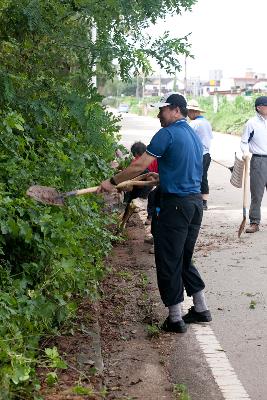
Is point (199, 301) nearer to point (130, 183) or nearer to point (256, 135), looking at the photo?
point (130, 183)

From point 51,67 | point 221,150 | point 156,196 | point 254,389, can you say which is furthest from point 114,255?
point 221,150

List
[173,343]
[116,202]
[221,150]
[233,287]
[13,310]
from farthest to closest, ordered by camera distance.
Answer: [221,150] → [116,202] → [233,287] → [173,343] → [13,310]

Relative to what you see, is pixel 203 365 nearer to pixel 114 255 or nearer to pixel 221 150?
pixel 114 255

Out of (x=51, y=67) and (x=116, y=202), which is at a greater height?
(x=51, y=67)

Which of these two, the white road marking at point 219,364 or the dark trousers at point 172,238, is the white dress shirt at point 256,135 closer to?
the dark trousers at point 172,238

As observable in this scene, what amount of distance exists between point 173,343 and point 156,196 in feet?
4.07

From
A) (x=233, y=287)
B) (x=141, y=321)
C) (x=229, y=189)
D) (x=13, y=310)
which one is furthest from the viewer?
(x=229, y=189)

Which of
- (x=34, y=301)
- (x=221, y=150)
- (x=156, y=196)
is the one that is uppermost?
(x=156, y=196)

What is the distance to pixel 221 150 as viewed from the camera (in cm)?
2958

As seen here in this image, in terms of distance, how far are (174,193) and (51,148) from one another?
1.44 metres

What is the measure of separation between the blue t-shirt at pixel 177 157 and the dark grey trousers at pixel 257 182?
4.97 m

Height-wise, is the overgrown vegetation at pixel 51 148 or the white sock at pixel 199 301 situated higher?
the overgrown vegetation at pixel 51 148

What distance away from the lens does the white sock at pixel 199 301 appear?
680cm

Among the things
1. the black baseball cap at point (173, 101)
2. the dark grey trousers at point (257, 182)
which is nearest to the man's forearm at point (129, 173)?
the black baseball cap at point (173, 101)
